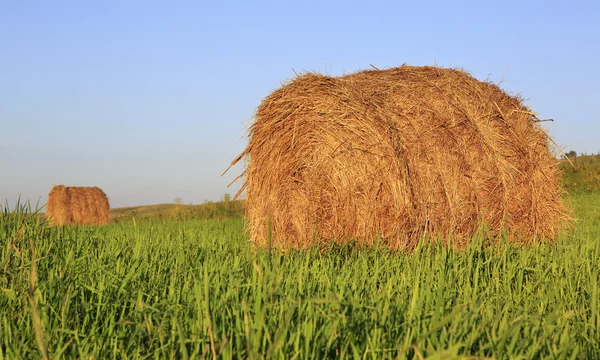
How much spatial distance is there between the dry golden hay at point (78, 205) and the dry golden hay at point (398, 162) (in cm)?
1494

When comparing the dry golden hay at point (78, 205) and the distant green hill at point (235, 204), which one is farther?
the dry golden hay at point (78, 205)

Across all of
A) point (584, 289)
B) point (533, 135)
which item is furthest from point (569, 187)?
point (584, 289)

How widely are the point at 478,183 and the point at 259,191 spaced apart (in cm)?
309

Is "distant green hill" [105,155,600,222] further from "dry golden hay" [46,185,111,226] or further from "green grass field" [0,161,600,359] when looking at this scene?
"green grass field" [0,161,600,359]

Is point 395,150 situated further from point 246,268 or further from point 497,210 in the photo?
point 246,268

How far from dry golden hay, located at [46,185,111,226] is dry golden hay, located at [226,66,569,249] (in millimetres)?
14936

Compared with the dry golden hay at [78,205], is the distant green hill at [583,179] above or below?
above

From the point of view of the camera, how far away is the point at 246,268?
5422 mm

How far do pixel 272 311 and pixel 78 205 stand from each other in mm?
20210

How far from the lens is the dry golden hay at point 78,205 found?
70.6 ft

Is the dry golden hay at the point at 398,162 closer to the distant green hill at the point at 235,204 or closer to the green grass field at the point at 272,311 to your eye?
the green grass field at the point at 272,311

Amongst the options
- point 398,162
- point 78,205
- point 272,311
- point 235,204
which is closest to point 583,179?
point 235,204

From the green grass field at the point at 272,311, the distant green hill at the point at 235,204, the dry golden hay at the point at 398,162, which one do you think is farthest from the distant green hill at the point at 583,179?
the green grass field at the point at 272,311

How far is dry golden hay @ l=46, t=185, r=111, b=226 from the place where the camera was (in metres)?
21.5
